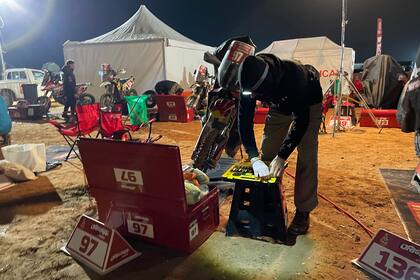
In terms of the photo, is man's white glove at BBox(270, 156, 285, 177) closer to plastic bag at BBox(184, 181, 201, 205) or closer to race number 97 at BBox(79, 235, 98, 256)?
plastic bag at BBox(184, 181, 201, 205)

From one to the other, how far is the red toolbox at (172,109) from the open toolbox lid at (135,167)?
6162 mm

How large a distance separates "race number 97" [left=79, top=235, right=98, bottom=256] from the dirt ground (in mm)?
105

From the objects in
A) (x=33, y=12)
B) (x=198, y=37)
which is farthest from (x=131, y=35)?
(x=33, y=12)

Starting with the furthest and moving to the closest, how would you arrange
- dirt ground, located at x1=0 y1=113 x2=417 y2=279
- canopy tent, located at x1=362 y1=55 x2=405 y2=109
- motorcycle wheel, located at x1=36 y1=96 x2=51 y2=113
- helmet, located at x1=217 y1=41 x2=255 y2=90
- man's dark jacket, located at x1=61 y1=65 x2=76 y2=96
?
motorcycle wheel, located at x1=36 y1=96 x2=51 y2=113
canopy tent, located at x1=362 y1=55 x2=405 y2=109
man's dark jacket, located at x1=61 y1=65 x2=76 y2=96
helmet, located at x1=217 y1=41 x2=255 y2=90
dirt ground, located at x1=0 y1=113 x2=417 y2=279

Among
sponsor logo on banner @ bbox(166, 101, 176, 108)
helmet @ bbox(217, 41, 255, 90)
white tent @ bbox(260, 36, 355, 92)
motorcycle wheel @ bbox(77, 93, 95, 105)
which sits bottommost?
sponsor logo on banner @ bbox(166, 101, 176, 108)

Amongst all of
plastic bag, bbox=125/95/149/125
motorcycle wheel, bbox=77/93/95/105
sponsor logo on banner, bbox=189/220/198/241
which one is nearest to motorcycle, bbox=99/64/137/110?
motorcycle wheel, bbox=77/93/95/105

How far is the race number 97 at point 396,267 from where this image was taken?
6.20ft

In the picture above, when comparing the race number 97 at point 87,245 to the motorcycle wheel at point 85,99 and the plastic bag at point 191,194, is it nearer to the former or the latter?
the plastic bag at point 191,194

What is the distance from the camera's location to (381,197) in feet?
11.1

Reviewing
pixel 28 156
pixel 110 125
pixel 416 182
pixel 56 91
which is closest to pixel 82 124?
pixel 110 125

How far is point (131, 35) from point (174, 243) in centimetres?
1046

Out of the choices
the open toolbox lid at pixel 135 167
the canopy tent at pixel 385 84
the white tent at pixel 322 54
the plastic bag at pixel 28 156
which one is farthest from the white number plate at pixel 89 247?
the white tent at pixel 322 54

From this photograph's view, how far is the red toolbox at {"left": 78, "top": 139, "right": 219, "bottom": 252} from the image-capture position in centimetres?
213

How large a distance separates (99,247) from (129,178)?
0.50 meters
